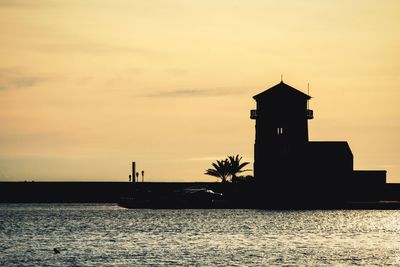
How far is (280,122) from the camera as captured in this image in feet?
370

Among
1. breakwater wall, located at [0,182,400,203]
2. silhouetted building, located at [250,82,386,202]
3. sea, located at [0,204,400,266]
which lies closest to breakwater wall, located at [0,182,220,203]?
breakwater wall, located at [0,182,400,203]

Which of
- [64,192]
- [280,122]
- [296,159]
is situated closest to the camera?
[280,122]

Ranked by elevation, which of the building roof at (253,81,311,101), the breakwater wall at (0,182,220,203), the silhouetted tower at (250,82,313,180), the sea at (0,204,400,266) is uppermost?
the building roof at (253,81,311,101)

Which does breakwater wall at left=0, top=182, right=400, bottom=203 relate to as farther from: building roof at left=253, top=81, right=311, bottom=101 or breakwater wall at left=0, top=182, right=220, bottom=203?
building roof at left=253, top=81, right=311, bottom=101

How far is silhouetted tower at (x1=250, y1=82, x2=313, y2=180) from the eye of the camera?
112 meters

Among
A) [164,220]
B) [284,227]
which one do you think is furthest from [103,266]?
[164,220]

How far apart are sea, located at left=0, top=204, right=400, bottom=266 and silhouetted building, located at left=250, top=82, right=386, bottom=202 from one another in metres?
4.49

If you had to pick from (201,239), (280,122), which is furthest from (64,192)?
(201,239)

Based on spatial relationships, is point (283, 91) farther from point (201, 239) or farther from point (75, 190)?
point (75, 190)

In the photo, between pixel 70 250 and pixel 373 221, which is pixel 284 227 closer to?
pixel 373 221

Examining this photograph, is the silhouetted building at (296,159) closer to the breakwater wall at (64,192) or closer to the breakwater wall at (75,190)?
the breakwater wall at (75,190)

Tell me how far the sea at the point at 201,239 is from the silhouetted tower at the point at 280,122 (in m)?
6.54

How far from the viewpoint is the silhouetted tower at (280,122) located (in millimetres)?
112250

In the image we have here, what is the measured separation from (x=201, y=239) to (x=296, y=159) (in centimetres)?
4025
